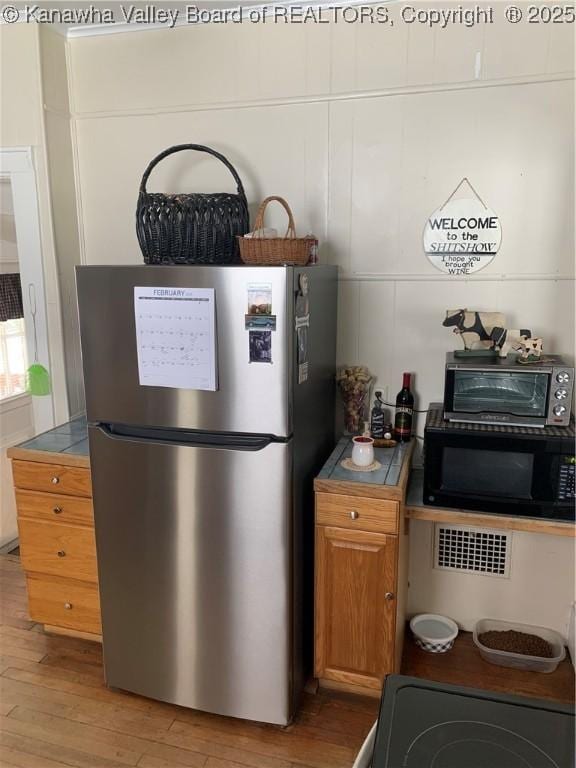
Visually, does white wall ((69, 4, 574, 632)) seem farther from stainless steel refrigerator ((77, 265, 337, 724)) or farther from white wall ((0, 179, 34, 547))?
white wall ((0, 179, 34, 547))

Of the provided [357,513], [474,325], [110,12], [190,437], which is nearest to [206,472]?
[190,437]

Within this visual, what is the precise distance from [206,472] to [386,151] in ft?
4.68

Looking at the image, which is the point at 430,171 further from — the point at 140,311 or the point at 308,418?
the point at 140,311

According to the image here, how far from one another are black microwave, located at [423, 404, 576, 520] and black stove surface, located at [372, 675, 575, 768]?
115 centimetres

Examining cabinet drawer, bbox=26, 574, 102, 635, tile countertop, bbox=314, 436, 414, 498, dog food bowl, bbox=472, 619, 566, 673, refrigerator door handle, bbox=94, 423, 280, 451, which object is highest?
refrigerator door handle, bbox=94, 423, 280, 451

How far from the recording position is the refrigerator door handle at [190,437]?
186 cm

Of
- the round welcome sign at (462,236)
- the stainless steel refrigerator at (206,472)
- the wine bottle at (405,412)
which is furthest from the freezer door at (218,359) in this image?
the round welcome sign at (462,236)

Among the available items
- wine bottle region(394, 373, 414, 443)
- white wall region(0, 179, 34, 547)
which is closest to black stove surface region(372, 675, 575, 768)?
wine bottle region(394, 373, 414, 443)

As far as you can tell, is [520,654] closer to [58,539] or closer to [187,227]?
[58,539]

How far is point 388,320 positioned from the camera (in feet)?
8.00

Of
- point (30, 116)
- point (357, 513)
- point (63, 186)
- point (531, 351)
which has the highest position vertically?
point (30, 116)

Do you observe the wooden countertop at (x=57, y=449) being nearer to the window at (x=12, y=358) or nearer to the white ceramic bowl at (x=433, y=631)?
the window at (x=12, y=358)

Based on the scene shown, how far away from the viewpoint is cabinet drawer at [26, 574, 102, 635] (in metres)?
2.41

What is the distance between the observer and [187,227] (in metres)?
2.04
